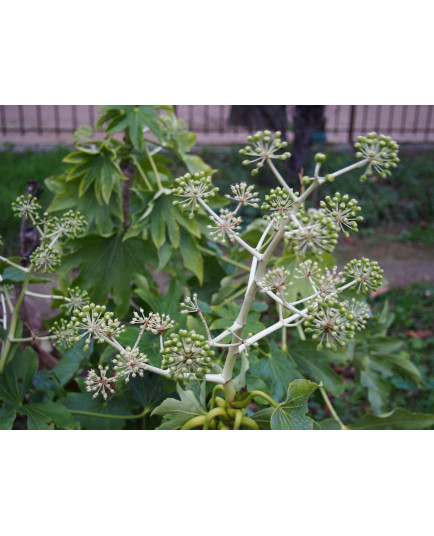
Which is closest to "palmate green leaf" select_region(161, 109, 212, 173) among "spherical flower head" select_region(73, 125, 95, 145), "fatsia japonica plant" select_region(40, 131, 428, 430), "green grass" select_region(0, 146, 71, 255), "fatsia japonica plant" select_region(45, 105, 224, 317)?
"fatsia japonica plant" select_region(45, 105, 224, 317)

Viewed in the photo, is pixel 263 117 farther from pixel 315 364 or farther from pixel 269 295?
pixel 269 295

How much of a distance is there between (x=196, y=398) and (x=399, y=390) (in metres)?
2.04

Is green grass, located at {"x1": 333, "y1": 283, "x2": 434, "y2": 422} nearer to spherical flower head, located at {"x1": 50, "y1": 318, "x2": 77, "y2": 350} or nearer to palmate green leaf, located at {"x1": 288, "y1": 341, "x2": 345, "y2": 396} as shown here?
palmate green leaf, located at {"x1": 288, "y1": 341, "x2": 345, "y2": 396}

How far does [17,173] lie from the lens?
516 cm

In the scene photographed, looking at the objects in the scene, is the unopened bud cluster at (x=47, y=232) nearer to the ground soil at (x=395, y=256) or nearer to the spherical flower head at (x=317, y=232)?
the spherical flower head at (x=317, y=232)

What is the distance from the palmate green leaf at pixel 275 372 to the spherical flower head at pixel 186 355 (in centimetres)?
64

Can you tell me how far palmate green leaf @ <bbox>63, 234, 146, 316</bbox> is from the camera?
6.38 ft

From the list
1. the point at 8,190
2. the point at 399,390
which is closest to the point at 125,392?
the point at 399,390

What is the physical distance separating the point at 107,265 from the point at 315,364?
2.48ft

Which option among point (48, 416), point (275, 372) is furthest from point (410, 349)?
point (48, 416)

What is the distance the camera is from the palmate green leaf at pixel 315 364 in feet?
5.75

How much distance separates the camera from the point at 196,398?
122cm

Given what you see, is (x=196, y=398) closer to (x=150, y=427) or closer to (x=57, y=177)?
(x=150, y=427)

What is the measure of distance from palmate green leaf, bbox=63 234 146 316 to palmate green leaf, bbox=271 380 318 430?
90 centimetres
